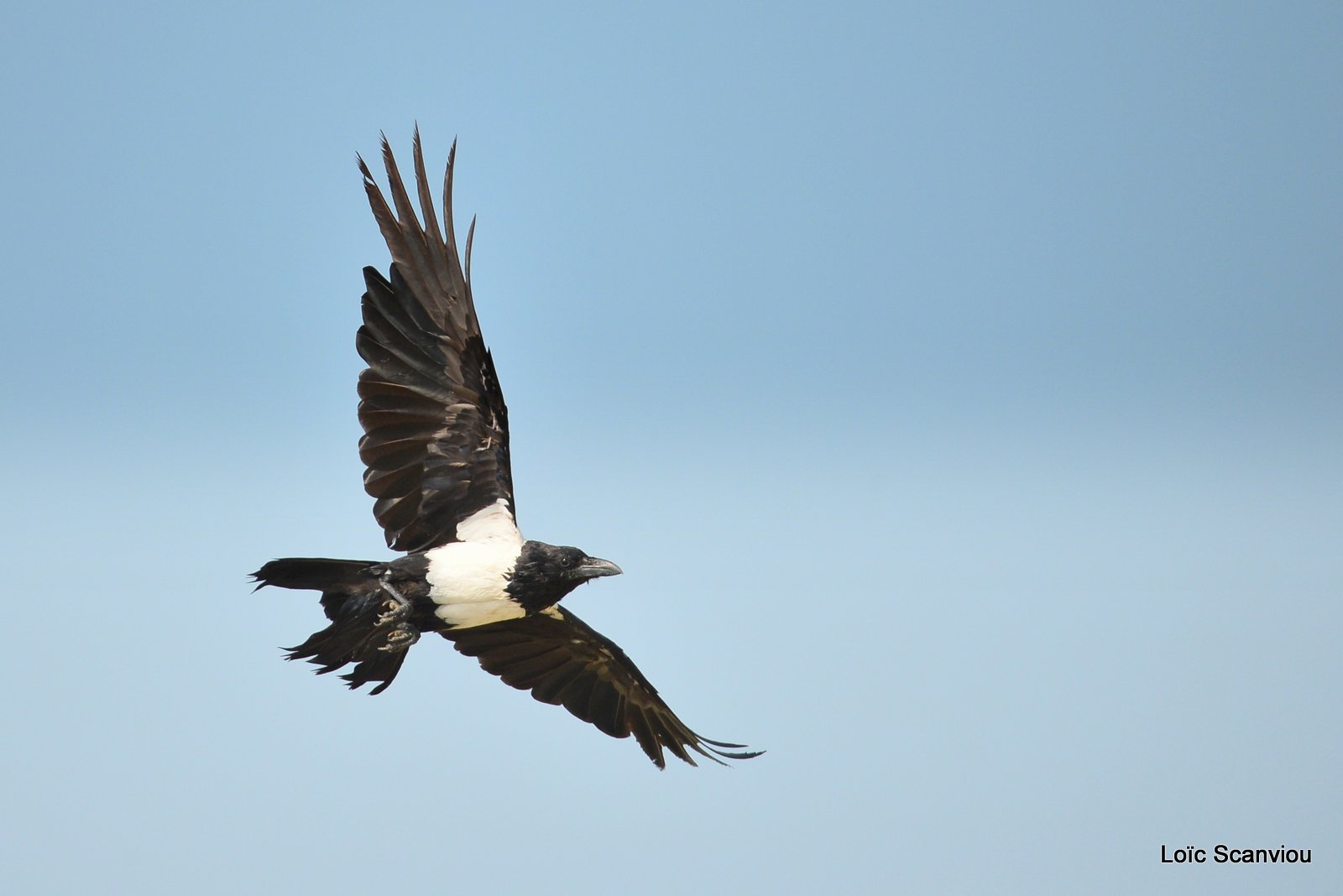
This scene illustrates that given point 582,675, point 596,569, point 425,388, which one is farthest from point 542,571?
point 582,675

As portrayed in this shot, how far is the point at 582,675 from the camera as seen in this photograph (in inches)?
274

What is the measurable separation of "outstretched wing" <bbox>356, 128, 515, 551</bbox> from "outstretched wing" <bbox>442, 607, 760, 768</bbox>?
92cm

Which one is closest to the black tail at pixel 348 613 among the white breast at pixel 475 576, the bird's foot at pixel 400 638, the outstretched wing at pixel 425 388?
the bird's foot at pixel 400 638

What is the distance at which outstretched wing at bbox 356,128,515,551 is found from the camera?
577cm

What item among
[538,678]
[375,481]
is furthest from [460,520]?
[538,678]

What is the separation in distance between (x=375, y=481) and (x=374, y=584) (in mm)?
540

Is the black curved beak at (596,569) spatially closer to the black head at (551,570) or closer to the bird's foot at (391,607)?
the black head at (551,570)

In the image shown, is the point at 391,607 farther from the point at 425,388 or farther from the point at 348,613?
the point at 425,388

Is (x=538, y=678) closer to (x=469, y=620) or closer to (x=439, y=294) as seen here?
(x=469, y=620)

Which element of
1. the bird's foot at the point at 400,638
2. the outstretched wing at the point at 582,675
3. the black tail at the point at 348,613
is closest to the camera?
the black tail at the point at 348,613

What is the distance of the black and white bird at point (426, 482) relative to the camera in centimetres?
562

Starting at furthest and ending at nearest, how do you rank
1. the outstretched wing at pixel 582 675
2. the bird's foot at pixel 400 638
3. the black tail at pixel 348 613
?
the outstretched wing at pixel 582 675 < the bird's foot at pixel 400 638 < the black tail at pixel 348 613

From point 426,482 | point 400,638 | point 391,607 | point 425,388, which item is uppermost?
point 425,388

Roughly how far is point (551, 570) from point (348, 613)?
2.73 feet
